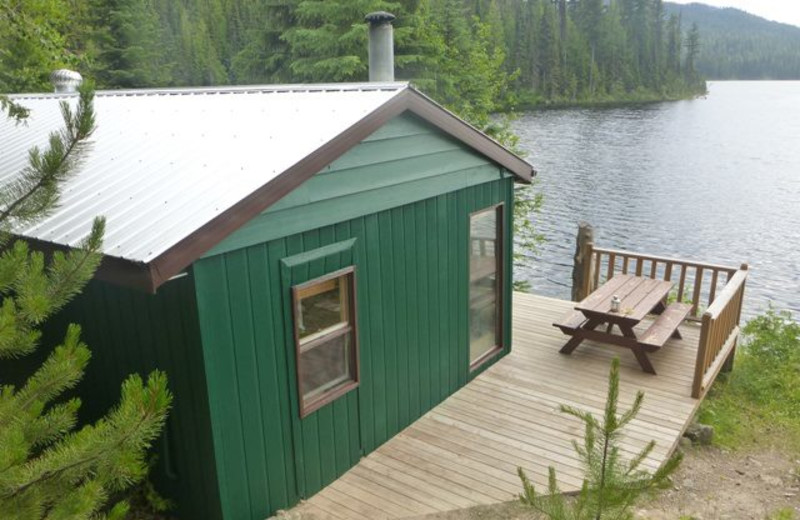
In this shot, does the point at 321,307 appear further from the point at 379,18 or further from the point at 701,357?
the point at 701,357

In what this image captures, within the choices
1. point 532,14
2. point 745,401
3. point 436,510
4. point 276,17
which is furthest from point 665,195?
point 532,14

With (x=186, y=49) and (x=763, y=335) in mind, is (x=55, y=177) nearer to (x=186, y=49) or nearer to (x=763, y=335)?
(x=763, y=335)

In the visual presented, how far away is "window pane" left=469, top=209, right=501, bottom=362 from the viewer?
24.0 ft

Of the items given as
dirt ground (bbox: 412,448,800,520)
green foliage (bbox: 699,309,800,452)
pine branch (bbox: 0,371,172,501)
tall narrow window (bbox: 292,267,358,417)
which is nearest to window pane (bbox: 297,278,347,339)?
tall narrow window (bbox: 292,267,358,417)

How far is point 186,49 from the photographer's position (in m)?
49.3

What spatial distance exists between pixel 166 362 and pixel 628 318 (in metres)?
5.05

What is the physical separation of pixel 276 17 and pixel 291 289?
19.0m

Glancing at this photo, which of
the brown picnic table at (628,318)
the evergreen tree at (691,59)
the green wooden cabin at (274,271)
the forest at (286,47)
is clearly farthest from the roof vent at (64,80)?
the evergreen tree at (691,59)

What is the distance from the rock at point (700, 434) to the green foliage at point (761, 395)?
230 millimetres

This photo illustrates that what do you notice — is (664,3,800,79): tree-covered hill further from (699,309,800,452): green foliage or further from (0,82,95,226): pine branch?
(0,82,95,226): pine branch

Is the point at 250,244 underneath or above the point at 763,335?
above

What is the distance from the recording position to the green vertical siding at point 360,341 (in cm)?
455

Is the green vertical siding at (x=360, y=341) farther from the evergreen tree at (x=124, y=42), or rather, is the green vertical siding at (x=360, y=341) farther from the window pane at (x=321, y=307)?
the evergreen tree at (x=124, y=42)

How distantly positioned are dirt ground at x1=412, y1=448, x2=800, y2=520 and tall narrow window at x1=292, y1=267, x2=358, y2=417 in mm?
1287
